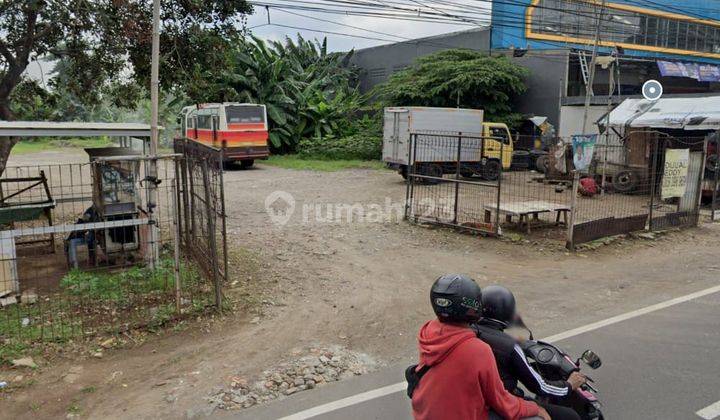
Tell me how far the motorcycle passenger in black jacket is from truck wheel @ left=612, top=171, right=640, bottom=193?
13.8 metres

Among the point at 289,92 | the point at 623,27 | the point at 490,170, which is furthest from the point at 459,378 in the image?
the point at 623,27

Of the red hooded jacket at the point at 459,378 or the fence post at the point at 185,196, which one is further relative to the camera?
the fence post at the point at 185,196

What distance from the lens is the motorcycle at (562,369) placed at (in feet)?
8.86

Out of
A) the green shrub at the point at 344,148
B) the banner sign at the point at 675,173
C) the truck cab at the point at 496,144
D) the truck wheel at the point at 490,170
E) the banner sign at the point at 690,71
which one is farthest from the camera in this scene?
the banner sign at the point at 690,71

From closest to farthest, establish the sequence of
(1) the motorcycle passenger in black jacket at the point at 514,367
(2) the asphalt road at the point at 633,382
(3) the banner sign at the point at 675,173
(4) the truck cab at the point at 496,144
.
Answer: (1) the motorcycle passenger in black jacket at the point at 514,367 → (2) the asphalt road at the point at 633,382 → (3) the banner sign at the point at 675,173 → (4) the truck cab at the point at 496,144

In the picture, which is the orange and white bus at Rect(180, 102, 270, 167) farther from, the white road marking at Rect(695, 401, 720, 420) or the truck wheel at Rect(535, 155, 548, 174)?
the white road marking at Rect(695, 401, 720, 420)

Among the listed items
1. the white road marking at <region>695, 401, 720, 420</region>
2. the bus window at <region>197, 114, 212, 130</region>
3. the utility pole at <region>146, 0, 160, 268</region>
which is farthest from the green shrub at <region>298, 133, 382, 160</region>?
the white road marking at <region>695, 401, 720, 420</region>

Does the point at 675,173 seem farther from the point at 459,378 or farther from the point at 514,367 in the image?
the point at 459,378

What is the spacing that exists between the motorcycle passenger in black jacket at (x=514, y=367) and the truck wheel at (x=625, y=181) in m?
13.8

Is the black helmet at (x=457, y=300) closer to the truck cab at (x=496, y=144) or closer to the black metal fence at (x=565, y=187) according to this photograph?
the black metal fence at (x=565, y=187)

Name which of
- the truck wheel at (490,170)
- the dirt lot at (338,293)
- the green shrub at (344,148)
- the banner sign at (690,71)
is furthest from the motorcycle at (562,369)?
the banner sign at (690,71)

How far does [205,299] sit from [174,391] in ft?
6.48

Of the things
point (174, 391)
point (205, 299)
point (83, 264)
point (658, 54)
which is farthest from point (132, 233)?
point (658, 54)

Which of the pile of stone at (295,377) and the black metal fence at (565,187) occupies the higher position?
the black metal fence at (565,187)
